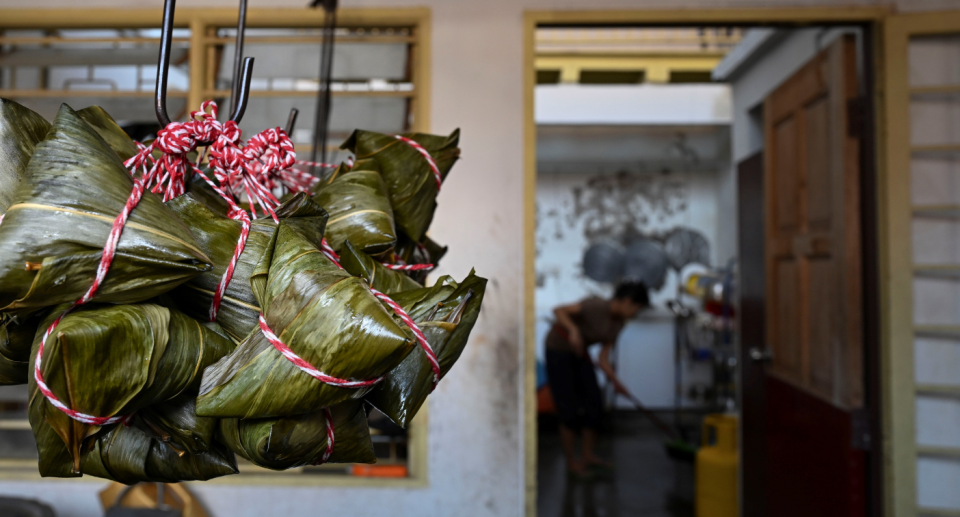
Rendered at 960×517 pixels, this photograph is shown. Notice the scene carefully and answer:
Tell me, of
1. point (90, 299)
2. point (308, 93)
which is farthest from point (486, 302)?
point (90, 299)

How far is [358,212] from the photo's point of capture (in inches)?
26.2

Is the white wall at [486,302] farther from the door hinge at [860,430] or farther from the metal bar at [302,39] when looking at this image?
the door hinge at [860,430]

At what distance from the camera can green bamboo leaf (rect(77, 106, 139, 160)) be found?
63 cm

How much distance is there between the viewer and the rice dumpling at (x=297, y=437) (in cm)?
49

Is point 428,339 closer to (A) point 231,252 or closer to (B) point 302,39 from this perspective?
(A) point 231,252

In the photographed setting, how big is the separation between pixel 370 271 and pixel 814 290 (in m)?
2.32

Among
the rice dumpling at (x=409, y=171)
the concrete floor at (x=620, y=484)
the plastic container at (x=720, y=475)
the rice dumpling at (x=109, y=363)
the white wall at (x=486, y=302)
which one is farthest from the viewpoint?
the concrete floor at (x=620, y=484)

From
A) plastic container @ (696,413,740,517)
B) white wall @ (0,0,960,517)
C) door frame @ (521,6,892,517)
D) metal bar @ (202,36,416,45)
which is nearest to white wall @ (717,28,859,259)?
door frame @ (521,6,892,517)

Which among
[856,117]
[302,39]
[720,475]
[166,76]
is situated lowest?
[720,475]

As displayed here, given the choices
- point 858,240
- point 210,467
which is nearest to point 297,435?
point 210,467

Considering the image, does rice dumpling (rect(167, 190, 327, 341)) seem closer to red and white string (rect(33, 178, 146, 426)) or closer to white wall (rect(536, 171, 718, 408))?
red and white string (rect(33, 178, 146, 426))

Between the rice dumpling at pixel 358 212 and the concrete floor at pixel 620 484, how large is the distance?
3.51m

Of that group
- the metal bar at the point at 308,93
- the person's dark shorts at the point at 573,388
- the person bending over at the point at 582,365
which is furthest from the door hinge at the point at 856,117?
the person's dark shorts at the point at 573,388

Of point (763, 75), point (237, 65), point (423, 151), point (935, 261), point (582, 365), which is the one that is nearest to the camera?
point (237, 65)
